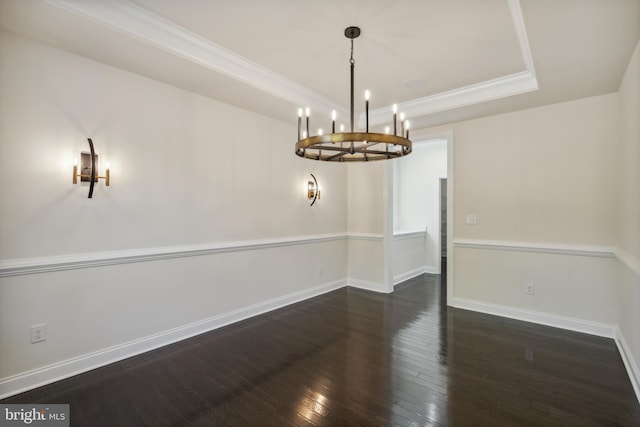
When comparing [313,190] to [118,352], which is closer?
[118,352]

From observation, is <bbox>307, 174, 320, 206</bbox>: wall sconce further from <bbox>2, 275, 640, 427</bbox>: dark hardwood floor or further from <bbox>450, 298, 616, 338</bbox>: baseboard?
<bbox>450, 298, 616, 338</bbox>: baseboard

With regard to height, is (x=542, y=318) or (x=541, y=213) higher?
(x=541, y=213)

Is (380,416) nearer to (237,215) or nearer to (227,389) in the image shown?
(227,389)

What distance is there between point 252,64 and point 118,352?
298 cm

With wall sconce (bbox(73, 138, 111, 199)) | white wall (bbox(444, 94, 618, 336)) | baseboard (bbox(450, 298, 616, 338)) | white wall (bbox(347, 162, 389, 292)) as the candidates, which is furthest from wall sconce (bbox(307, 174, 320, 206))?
wall sconce (bbox(73, 138, 111, 199))

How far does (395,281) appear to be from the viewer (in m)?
5.42

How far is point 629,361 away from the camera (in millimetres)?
2516

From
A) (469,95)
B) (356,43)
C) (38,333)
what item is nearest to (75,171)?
(38,333)

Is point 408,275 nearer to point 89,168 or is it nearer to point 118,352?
point 118,352

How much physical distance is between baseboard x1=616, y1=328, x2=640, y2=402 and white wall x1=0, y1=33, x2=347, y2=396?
3.48 meters

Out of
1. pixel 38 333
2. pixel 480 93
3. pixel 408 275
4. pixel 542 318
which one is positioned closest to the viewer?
pixel 38 333

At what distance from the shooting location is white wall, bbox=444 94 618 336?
3266 millimetres

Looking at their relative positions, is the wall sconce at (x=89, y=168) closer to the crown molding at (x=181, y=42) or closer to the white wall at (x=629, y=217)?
the crown molding at (x=181, y=42)

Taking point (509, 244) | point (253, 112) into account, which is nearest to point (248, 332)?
point (253, 112)
